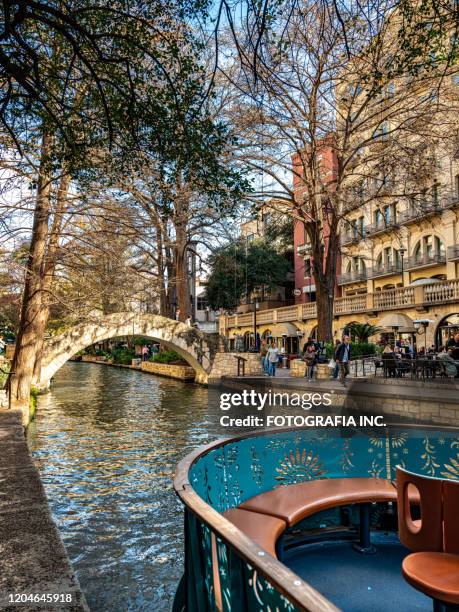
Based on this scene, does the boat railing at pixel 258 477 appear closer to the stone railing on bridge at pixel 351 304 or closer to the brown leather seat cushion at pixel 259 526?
the brown leather seat cushion at pixel 259 526

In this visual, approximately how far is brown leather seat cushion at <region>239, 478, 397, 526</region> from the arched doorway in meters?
24.4

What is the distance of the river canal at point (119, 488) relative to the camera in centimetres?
511

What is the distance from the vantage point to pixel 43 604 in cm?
239

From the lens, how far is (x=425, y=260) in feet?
103

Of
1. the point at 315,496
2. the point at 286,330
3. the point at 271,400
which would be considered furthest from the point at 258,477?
the point at 286,330

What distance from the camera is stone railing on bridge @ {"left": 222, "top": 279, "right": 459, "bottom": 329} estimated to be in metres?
26.3

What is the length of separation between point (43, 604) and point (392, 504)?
2923mm

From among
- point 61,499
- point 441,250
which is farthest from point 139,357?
point 61,499

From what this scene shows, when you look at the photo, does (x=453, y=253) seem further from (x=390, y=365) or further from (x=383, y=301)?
(x=390, y=365)

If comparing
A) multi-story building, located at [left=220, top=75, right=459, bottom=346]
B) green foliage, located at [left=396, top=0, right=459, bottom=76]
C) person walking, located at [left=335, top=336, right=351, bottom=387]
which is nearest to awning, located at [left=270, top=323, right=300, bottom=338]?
multi-story building, located at [left=220, top=75, right=459, bottom=346]

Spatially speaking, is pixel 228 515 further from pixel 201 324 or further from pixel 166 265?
pixel 201 324

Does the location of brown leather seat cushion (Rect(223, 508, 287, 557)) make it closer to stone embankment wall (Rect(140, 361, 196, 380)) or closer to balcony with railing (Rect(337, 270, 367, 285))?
stone embankment wall (Rect(140, 361, 196, 380))

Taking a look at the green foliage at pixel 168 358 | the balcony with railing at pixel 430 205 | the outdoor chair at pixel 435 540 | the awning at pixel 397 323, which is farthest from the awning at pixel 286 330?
the outdoor chair at pixel 435 540

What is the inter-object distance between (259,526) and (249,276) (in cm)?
3946
